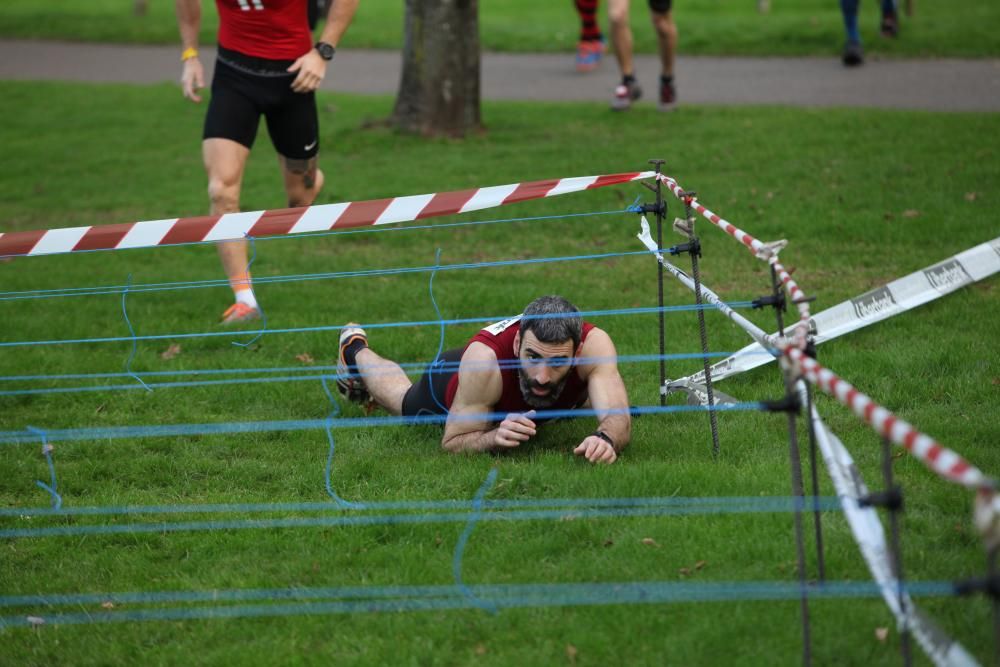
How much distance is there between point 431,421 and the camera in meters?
5.84

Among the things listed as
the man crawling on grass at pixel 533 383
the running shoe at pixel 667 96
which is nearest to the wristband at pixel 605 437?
the man crawling on grass at pixel 533 383

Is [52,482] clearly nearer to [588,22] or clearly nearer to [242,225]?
[242,225]

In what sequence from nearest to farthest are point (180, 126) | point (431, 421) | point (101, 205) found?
point (431, 421), point (101, 205), point (180, 126)

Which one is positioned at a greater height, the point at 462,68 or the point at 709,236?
the point at 462,68

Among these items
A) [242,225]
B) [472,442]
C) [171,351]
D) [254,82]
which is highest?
[254,82]

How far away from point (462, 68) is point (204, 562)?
29.4 feet

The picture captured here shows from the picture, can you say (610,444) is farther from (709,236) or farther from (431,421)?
(709,236)

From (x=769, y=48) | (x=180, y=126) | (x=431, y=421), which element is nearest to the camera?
(x=431, y=421)

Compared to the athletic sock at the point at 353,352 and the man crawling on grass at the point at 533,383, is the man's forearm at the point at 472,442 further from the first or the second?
the athletic sock at the point at 353,352

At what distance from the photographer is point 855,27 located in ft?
47.8

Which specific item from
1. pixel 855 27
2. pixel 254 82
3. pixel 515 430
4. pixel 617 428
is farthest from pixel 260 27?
pixel 855 27

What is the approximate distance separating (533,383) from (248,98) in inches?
132

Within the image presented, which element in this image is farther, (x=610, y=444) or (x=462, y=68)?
(x=462, y=68)

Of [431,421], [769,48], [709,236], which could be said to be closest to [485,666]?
[431,421]
